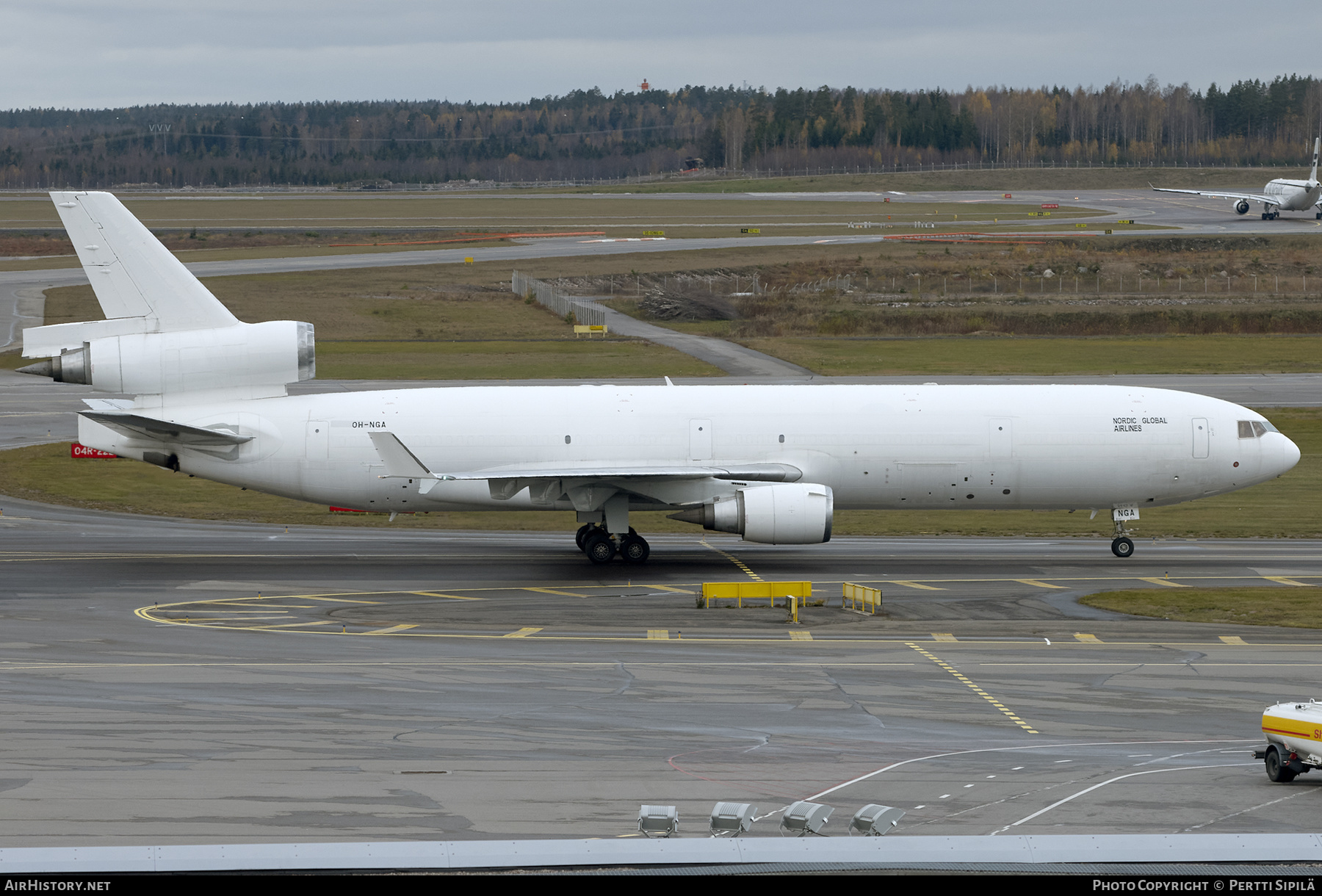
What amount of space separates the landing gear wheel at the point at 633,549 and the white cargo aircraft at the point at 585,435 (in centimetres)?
5

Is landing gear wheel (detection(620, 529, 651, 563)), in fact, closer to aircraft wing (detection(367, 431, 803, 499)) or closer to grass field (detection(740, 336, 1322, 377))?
aircraft wing (detection(367, 431, 803, 499))

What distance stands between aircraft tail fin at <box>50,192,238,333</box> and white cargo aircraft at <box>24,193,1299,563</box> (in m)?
0.05

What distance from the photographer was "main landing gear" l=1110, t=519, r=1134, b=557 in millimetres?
43500

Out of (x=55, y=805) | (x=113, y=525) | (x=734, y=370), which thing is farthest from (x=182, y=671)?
(x=734, y=370)

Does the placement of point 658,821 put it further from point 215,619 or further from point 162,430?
point 162,430

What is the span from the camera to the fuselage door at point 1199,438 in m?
42.3

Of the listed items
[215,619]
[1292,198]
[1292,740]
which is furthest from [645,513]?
[1292,198]

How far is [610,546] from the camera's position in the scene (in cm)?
4181

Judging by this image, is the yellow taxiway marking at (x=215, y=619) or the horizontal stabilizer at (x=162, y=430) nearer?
the yellow taxiway marking at (x=215, y=619)

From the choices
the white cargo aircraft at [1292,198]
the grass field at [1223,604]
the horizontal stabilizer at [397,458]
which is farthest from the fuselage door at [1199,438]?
the white cargo aircraft at [1292,198]

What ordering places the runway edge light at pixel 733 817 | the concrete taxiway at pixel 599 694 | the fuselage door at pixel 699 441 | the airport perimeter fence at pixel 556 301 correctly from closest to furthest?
the runway edge light at pixel 733 817, the concrete taxiway at pixel 599 694, the fuselage door at pixel 699 441, the airport perimeter fence at pixel 556 301

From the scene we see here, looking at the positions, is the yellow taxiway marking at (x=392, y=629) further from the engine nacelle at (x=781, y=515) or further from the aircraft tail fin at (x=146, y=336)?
the aircraft tail fin at (x=146, y=336)

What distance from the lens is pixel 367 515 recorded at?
53.8 metres
